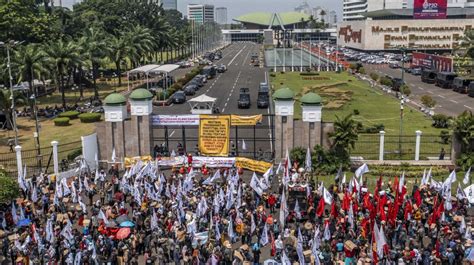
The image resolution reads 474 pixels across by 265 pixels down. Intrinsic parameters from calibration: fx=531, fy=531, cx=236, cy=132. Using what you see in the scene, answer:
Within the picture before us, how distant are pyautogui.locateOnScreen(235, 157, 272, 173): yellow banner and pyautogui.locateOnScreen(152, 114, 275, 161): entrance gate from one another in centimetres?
76

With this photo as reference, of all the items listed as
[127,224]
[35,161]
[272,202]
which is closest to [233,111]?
[35,161]

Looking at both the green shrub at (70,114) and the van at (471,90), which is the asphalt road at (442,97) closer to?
the van at (471,90)

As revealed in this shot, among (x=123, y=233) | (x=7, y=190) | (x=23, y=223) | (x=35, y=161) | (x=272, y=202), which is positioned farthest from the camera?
(x=35, y=161)

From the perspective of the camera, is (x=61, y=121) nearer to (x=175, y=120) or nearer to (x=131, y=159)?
(x=131, y=159)

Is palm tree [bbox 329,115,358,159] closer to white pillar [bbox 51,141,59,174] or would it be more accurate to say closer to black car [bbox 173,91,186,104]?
white pillar [bbox 51,141,59,174]

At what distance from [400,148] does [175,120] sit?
15609mm

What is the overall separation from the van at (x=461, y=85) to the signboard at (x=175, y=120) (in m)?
48.2

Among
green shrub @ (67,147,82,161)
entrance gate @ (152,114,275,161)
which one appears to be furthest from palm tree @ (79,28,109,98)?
green shrub @ (67,147,82,161)

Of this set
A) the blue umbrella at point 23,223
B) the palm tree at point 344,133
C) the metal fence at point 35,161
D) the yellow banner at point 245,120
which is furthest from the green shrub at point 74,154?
the palm tree at point 344,133

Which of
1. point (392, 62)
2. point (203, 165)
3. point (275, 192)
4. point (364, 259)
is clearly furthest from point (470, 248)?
point (392, 62)

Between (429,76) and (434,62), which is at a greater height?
(434,62)

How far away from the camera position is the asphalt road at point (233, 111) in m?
40.2

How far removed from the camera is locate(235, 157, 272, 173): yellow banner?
112ft

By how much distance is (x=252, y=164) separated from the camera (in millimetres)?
34750
